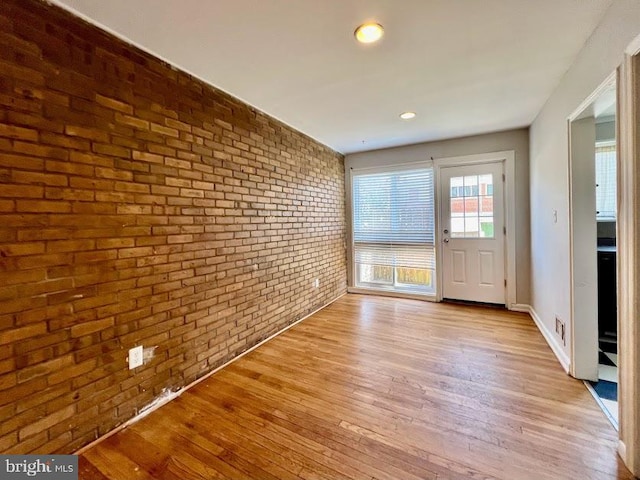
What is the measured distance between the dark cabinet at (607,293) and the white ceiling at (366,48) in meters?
1.68

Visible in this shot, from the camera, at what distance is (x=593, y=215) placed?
1984mm

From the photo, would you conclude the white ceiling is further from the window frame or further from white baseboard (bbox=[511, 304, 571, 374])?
white baseboard (bbox=[511, 304, 571, 374])

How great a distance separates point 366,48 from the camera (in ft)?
6.10

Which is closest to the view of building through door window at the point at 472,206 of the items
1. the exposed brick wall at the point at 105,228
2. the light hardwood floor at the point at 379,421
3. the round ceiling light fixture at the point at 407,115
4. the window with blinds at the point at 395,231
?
the window with blinds at the point at 395,231

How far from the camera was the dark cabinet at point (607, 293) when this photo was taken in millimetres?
2721

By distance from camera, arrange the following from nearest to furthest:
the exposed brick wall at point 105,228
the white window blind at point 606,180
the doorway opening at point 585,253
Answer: the exposed brick wall at point 105,228 < the doorway opening at point 585,253 < the white window blind at point 606,180

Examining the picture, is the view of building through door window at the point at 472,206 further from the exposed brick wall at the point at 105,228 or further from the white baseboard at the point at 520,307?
the exposed brick wall at the point at 105,228

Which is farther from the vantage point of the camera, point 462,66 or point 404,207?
point 404,207

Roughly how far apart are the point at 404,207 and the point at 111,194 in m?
3.72

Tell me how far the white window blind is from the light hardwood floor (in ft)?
5.91

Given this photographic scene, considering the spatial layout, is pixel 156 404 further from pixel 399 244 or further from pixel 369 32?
pixel 399 244

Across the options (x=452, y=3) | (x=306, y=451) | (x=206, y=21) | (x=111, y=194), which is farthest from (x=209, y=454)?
(x=452, y=3)

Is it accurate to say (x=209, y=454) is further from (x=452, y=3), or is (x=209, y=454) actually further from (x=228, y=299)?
(x=452, y=3)

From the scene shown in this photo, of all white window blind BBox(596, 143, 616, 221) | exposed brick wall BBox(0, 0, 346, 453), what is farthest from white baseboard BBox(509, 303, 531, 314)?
exposed brick wall BBox(0, 0, 346, 453)
